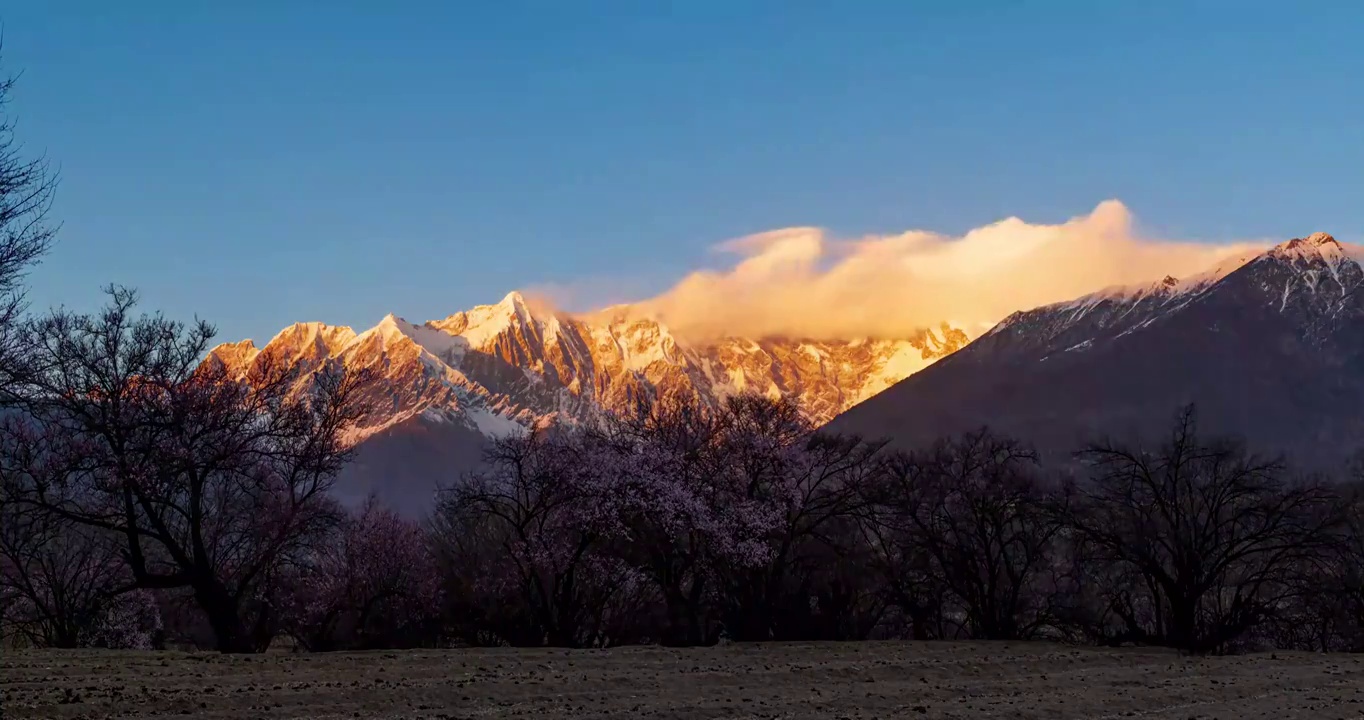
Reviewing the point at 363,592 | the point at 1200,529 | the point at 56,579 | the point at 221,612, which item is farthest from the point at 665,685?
the point at 56,579

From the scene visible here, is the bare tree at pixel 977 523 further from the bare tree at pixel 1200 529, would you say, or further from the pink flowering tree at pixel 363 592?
the pink flowering tree at pixel 363 592

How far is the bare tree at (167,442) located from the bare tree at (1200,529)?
30.8 metres

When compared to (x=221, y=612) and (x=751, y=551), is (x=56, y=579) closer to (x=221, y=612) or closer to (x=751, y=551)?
(x=221, y=612)

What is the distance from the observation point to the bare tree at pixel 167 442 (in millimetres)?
34125

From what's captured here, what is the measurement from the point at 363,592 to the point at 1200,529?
3701 centimetres

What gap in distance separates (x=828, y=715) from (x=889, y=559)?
27512 mm

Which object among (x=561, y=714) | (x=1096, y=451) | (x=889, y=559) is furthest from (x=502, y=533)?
(x=561, y=714)

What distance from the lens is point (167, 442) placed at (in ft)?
113

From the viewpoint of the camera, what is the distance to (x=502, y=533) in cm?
5762

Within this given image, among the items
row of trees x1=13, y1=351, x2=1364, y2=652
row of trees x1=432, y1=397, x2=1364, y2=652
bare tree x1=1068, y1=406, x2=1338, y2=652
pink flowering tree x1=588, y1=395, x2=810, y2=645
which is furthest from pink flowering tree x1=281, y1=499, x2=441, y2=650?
bare tree x1=1068, y1=406, x2=1338, y2=652

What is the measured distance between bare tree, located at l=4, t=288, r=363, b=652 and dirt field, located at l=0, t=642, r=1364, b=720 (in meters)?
6.02

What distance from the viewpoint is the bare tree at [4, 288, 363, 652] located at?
112ft

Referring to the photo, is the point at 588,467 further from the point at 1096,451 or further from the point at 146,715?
→ the point at 146,715

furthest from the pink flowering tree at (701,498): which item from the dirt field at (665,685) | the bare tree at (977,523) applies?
the dirt field at (665,685)
